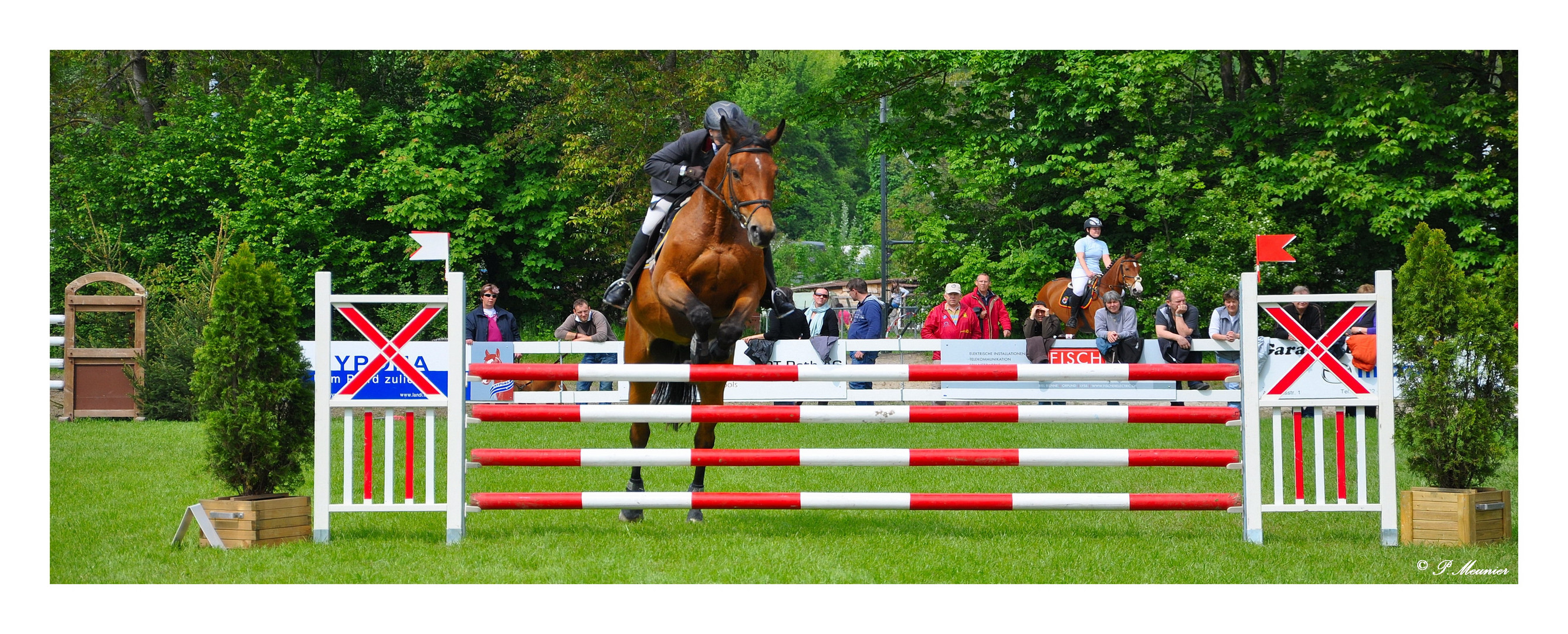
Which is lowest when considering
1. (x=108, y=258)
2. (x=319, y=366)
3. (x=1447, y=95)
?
(x=319, y=366)

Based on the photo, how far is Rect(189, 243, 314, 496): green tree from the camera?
6262 mm

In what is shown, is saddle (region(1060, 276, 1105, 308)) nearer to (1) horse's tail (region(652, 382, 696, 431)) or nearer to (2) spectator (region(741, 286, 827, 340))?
(2) spectator (region(741, 286, 827, 340))

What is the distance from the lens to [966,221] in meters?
22.9

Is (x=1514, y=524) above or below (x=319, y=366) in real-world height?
below

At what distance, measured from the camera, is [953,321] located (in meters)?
15.3

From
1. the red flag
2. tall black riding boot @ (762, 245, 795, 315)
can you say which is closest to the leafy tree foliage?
the red flag

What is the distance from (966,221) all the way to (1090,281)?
21.1 feet

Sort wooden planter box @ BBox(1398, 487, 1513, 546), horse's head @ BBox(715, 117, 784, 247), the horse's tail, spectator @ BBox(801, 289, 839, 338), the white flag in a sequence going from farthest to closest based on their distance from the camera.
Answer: spectator @ BBox(801, 289, 839, 338) < the horse's tail < the white flag < horse's head @ BBox(715, 117, 784, 247) < wooden planter box @ BBox(1398, 487, 1513, 546)

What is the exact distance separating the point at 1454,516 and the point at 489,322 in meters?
10.6

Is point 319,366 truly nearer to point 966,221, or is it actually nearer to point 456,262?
point 966,221

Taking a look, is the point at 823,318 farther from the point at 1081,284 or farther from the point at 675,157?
the point at 675,157

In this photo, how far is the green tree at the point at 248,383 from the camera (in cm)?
626

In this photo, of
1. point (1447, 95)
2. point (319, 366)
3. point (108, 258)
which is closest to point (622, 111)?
point (108, 258)

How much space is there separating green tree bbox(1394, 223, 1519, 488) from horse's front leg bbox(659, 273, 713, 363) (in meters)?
3.70
